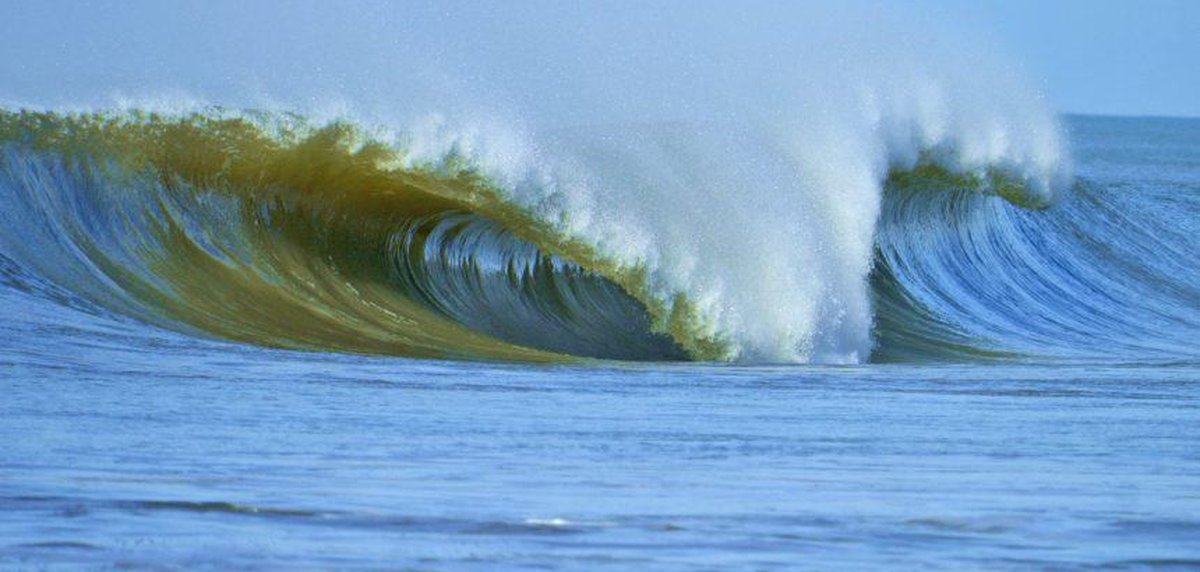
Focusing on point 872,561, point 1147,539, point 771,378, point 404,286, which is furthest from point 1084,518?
point 404,286

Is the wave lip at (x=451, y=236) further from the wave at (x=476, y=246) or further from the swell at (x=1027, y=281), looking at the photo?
the swell at (x=1027, y=281)

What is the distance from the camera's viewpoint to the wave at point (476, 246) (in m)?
10.5

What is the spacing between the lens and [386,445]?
6.06 meters

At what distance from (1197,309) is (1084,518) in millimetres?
11330

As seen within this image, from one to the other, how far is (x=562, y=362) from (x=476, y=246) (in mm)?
3434

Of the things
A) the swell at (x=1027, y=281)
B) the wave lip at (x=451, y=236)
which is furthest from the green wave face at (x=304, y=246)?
the swell at (x=1027, y=281)

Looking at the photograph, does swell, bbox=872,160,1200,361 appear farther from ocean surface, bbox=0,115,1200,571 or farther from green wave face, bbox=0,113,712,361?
green wave face, bbox=0,113,712,361

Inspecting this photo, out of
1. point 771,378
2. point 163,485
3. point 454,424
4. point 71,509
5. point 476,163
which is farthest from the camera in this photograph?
point 476,163

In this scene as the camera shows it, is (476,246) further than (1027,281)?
No

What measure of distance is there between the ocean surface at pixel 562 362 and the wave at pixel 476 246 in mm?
28

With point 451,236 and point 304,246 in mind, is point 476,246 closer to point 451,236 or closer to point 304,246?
point 451,236

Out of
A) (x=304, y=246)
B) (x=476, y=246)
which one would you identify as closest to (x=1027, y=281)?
(x=476, y=246)

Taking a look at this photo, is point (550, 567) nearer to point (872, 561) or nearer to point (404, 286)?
point (872, 561)

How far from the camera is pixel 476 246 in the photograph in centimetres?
1243
